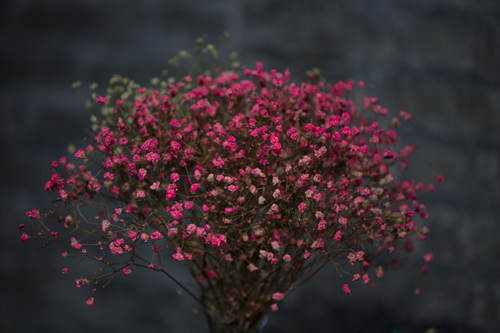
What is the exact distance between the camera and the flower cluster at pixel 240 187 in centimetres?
95

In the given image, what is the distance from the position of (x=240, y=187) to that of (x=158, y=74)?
829 mm

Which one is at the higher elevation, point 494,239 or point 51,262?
point 494,239

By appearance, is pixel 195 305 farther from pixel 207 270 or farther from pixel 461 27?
pixel 461 27

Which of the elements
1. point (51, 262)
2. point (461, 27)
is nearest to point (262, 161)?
point (51, 262)

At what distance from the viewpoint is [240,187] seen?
0.96 metres

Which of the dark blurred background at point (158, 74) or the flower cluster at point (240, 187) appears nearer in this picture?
the flower cluster at point (240, 187)

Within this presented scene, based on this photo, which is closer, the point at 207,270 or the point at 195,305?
the point at 207,270

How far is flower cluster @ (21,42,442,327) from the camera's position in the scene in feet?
3.13

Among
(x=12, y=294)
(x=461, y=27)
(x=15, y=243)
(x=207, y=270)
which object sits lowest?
(x=207, y=270)

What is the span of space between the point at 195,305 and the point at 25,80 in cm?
93

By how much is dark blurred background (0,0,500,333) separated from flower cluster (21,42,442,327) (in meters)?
0.57

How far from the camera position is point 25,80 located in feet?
5.41

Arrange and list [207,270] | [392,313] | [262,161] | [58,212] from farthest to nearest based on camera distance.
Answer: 1. [392,313]
2. [58,212]
3. [207,270]
4. [262,161]

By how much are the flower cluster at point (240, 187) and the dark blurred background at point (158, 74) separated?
57 centimetres
